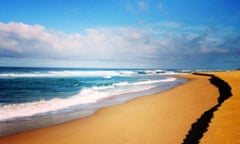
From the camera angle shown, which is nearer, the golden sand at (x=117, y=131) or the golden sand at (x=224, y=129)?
the golden sand at (x=224, y=129)

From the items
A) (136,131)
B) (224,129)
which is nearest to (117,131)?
(136,131)

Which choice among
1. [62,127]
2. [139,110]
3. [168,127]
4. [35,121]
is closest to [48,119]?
[35,121]

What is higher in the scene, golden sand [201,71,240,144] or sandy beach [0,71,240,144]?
golden sand [201,71,240,144]

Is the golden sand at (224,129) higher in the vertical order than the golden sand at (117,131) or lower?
higher

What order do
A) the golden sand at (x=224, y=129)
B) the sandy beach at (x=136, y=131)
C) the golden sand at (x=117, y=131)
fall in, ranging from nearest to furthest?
the golden sand at (x=224, y=129) → the sandy beach at (x=136, y=131) → the golden sand at (x=117, y=131)

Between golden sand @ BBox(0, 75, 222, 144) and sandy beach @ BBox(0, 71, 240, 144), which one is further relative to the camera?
golden sand @ BBox(0, 75, 222, 144)

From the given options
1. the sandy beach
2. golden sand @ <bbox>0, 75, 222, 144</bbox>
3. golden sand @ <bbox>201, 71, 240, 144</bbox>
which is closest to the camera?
golden sand @ <bbox>201, 71, 240, 144</bbox>

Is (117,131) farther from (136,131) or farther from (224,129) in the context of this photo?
(224,129)

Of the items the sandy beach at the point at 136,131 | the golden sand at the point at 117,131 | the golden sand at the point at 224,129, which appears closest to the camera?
the golden sand at the point at 224,129

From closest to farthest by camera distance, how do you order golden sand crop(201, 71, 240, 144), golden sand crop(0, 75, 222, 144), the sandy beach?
golden sand crop(201, 71, 240, 144) < the sandy beach < golden sand crop(0, 75, 222, 144)

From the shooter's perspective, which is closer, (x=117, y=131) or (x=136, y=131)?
(x=136, y=131)

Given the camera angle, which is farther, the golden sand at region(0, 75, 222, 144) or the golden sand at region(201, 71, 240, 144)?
the golden sand at region(0, 75, 222, 144)

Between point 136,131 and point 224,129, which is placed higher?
point 224,129

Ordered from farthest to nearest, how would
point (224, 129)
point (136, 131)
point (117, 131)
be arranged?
1. point (117, 131)
2. point (136, 131)
3. point (224, 129)
